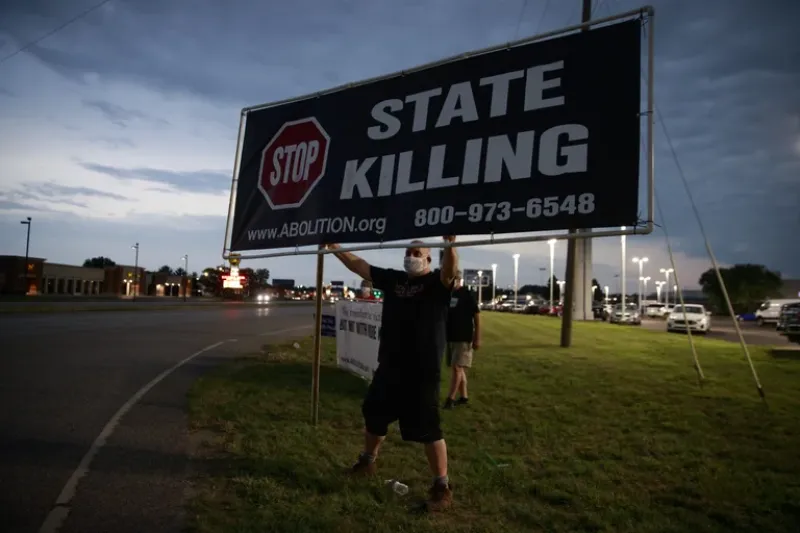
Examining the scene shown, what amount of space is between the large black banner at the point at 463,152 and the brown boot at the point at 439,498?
6.95 feet

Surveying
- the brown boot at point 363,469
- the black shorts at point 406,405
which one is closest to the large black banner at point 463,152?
the black shorts at point 406,405

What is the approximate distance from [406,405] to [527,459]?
6.28 ft

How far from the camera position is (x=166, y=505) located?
4234 millimetres

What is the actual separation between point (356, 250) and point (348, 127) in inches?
56.4

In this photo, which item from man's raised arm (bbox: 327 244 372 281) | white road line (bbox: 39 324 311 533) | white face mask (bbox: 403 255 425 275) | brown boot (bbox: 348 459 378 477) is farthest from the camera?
man's raised arm (bbox: 327 244 372 281)

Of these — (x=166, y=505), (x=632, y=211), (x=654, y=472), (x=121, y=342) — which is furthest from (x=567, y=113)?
(x=121, y=342)

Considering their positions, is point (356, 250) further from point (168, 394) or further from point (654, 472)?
point (168, 394)

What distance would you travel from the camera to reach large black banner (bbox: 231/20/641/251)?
466 centimetres

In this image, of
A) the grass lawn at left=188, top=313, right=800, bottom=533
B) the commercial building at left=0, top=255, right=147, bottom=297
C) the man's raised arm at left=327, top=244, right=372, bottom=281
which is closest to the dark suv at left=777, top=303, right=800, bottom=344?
the grass lawn at left=188, top=313, right=800, bottom=533

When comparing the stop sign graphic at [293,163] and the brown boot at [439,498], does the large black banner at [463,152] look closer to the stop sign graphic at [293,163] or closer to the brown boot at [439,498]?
the stop sign graphic at [293,163]

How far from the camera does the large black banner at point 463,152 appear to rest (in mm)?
4664

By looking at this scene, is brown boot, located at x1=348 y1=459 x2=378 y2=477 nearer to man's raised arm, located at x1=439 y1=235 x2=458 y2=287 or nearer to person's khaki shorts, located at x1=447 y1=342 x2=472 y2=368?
man's raised arm, located at x1=439 y1=235 x2=458 y2=287

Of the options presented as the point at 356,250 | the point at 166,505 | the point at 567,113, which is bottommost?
the point at 166,505

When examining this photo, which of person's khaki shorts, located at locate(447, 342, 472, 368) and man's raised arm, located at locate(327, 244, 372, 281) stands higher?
man's raised arm, located at locate(327, 244, 372, 281)
